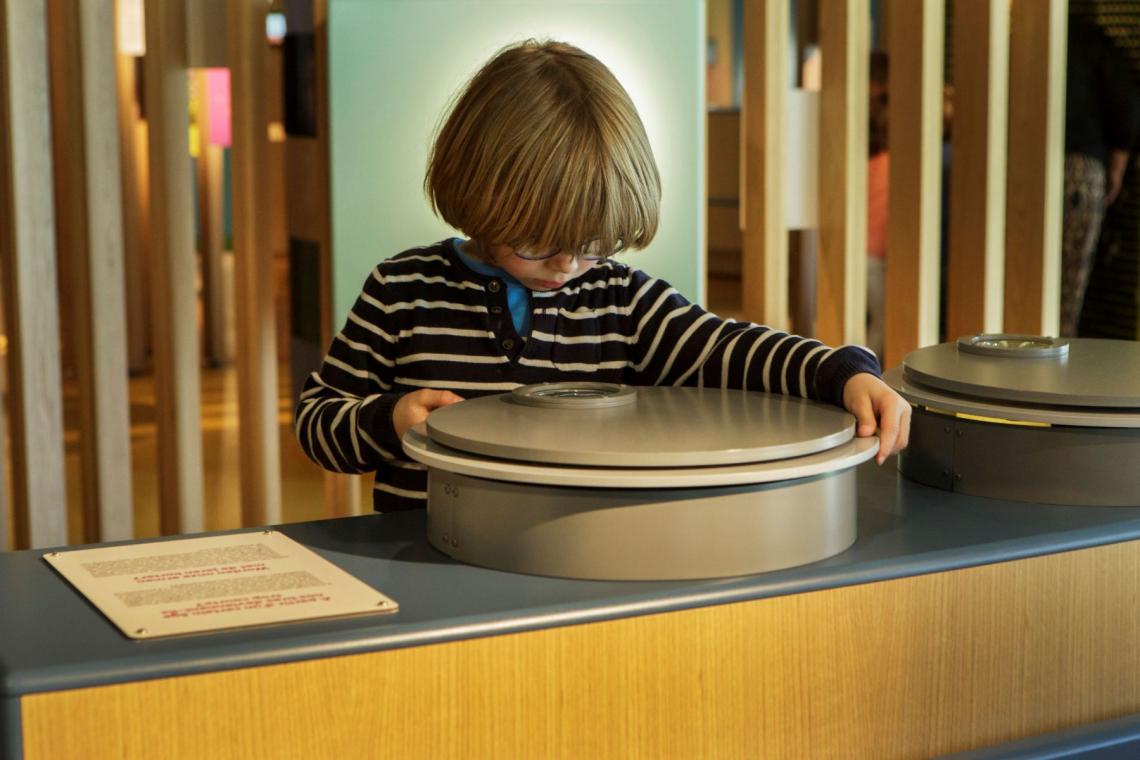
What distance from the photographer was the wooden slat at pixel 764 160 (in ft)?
8.65

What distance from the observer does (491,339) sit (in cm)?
147

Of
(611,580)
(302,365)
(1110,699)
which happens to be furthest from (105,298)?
(1110,699)

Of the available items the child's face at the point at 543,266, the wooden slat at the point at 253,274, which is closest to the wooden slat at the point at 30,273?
the wooden slat at the point at 253,274

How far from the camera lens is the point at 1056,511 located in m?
1.18

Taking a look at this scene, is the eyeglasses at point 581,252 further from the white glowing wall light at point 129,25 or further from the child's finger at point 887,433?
the white glowing wall light at point 129,25

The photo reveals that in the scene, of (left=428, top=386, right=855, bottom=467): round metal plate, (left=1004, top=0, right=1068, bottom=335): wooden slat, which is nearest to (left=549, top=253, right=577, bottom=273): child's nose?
(left=428, top=386, right=855, bottom=467): round metal plate

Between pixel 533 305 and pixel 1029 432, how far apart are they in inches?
21.3

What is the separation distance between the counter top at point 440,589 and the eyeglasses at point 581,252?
0.87 feet

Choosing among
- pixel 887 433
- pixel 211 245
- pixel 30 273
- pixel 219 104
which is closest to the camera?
pixel 887 433

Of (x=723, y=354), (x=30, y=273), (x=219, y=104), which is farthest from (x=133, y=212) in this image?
(x=723, y=354)

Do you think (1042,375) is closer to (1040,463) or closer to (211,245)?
(1040,463)

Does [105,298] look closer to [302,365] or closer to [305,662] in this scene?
[302,365]

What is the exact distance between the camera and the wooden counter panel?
83 centimetres

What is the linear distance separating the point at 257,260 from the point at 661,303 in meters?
1.13
